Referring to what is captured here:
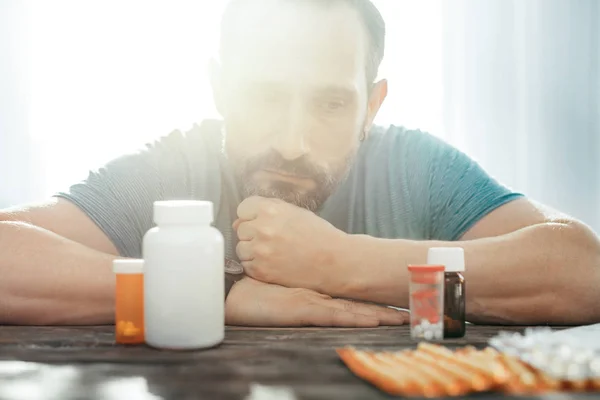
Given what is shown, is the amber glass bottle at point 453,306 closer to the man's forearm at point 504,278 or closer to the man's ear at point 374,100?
the man's forearm at point 504,278

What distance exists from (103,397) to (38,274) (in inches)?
18.8

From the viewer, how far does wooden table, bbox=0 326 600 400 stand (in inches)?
22.9

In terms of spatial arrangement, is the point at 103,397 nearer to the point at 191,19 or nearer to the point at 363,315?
the point at 363,315

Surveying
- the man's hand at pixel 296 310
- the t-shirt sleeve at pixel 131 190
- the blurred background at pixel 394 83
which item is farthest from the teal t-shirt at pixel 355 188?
the blurred background at pixel 394 83

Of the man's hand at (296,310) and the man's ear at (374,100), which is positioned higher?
the man's ear at (374,100)

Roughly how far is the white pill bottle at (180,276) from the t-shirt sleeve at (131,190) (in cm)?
47

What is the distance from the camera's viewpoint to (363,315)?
3.23 feet

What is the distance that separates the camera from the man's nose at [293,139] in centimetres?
121

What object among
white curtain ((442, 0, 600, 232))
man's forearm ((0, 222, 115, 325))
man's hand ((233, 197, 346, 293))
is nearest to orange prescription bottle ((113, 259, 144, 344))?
man's forearm ((0, 222, 115, 325))

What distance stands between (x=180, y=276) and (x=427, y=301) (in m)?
0.34

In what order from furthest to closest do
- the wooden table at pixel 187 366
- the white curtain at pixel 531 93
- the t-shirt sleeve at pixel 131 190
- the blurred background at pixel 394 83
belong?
the white curtain at pixel 531 93
the blurred background at pixel 394 83
the t-shirt sleeve at pixel 131 190
the wooden table at pixel 187 366

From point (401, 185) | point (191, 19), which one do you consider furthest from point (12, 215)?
point (191, 19)

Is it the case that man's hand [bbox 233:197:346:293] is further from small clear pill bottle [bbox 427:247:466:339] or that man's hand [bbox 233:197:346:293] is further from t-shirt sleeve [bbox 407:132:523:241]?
t-shirt sleeve [bbox 407:132:523:241]

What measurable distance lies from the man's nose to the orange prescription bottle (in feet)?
1.53
